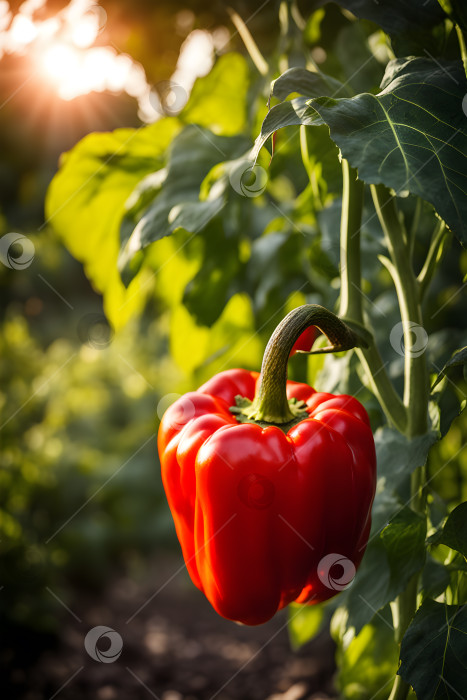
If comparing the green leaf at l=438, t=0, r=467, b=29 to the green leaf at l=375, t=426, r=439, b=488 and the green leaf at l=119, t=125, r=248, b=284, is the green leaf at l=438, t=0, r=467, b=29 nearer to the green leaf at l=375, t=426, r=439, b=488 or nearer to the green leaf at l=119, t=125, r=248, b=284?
the green leaf at l=119, t=125, r=248, b=284

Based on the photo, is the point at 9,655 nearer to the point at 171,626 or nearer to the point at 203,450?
the point at 171,626

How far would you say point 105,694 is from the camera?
155 cm

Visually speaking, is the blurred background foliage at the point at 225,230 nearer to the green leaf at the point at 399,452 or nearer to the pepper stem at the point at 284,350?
the green leaf at the point at 399,452

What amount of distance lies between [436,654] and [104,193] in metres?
0.76

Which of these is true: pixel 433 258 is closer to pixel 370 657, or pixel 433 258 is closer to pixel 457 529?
pixel 457 529

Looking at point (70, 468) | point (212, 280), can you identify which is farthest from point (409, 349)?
point (70, 468)

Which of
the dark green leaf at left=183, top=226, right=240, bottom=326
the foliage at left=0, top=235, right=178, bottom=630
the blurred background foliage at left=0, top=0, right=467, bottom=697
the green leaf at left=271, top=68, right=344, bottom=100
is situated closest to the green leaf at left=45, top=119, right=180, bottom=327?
the blurred background foliage at left=0, top=0, right=467, bottom=697

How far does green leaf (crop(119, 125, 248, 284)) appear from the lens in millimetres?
661

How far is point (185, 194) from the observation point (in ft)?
2.48

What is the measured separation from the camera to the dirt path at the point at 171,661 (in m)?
1.51

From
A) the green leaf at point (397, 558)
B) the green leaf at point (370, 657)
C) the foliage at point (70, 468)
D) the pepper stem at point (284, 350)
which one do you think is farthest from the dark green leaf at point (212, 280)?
the foliage at point (70, 468)

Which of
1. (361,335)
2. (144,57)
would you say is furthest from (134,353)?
(361,335)

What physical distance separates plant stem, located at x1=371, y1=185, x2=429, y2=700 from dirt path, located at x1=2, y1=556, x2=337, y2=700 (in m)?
0.79

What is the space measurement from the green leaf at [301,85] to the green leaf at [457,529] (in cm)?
38
